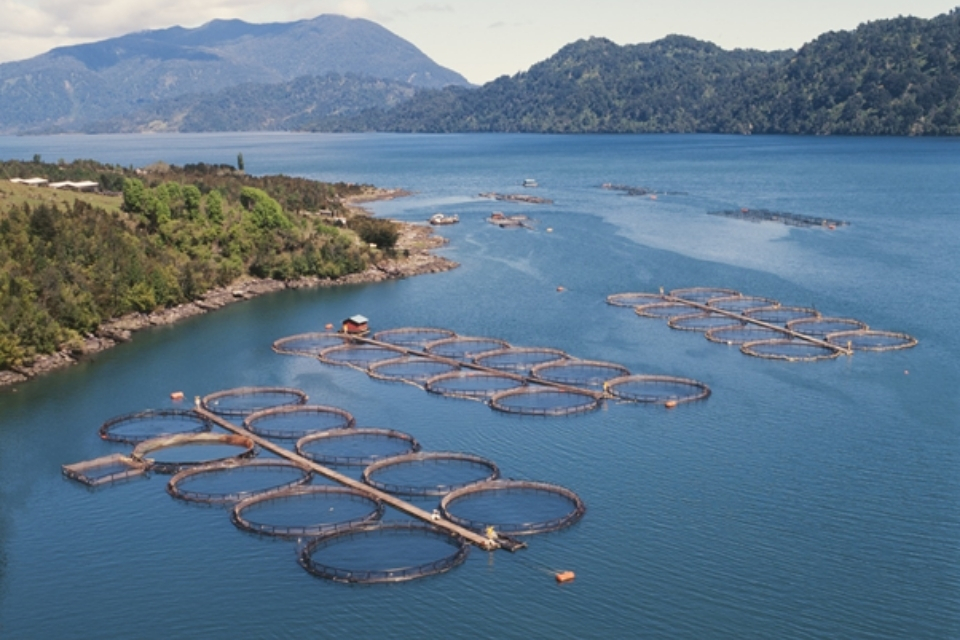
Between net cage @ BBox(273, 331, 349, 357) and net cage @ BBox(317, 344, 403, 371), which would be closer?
net cage @ BBox(317, 344, 403, 371)

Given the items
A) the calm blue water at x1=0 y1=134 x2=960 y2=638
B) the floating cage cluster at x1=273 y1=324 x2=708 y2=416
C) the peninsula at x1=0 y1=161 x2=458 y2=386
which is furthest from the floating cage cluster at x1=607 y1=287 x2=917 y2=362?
the peninsula at x1=0 y1=161 x2=458 y2=386

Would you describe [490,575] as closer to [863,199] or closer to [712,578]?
[712,578]

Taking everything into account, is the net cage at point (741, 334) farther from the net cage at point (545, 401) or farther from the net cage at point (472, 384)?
the net cage at point (472, 384)

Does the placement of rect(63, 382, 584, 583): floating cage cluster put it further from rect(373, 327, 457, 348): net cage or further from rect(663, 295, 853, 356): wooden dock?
rect(663, 295, 853, 356): wooden dock

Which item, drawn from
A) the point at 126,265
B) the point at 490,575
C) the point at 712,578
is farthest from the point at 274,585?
the point at 126,265

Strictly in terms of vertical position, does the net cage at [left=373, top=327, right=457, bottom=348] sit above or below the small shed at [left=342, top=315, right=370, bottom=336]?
below

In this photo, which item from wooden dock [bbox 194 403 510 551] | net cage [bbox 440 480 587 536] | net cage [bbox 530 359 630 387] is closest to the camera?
wooden dock [bbox 194 403 510 551]

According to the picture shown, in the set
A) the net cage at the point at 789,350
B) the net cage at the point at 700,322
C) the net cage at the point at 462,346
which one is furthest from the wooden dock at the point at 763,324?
the net cage at the point at 462,346
